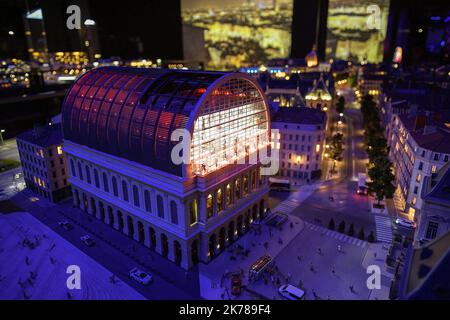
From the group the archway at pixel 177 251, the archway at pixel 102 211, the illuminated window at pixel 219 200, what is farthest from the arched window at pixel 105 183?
the illuminated window at pixel 219 200

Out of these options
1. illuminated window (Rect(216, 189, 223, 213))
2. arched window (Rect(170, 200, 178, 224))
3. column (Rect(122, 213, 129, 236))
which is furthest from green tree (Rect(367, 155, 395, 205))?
column (Rect(122, 213, 129, 236))

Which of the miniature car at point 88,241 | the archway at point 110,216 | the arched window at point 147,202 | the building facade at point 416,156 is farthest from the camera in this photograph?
the archway at point 110,216

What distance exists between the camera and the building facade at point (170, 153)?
5600 cm

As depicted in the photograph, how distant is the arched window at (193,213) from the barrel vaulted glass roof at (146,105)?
22.8 ft

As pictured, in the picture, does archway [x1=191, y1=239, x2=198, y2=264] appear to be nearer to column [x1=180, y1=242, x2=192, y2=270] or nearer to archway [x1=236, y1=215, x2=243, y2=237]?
column [x1=180, y1=242, x2=192, y2=270]

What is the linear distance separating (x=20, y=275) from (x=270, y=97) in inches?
4164

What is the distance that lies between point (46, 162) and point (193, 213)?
45.1 metres

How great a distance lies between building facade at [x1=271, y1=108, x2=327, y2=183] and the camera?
303ft

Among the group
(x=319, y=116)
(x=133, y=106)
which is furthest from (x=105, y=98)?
(x=319, y=116)

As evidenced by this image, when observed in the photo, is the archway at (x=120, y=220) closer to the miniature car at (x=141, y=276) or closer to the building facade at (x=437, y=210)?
the miniature car at (x=141, y=276)

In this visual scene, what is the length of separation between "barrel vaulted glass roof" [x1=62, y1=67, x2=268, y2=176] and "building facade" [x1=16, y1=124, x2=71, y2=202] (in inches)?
382

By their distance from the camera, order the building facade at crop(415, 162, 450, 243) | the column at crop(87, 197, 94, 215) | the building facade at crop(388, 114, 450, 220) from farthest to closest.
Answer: the column at crop(87, 197, 94, 215) < the building facade at crop(388, 114, 450, 220) < the building facade at crop(415, 162, 450, 243)

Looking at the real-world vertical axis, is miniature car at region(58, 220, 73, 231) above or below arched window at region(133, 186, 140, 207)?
below

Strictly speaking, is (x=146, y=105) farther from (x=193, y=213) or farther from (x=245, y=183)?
(x=245, y=183)
